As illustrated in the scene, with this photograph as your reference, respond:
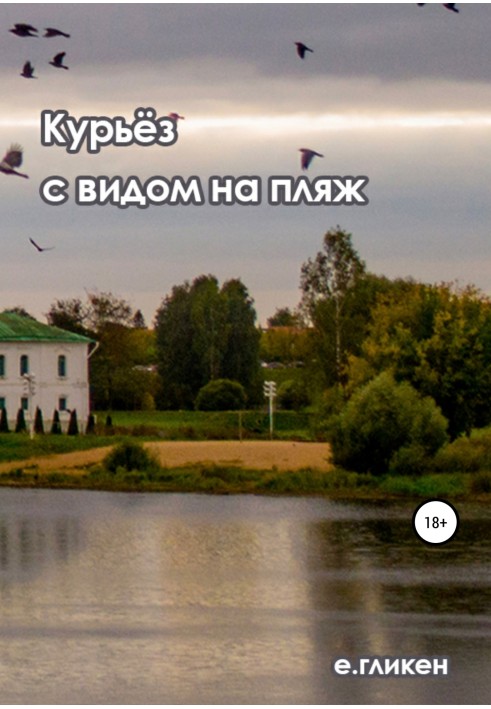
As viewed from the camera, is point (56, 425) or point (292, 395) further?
point (292, 395)

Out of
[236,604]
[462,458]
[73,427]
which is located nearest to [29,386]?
[73,427]

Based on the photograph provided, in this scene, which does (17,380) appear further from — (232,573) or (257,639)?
(257,639)

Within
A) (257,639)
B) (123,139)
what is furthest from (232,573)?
(123,139)

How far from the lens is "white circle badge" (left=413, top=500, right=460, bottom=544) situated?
420 inches

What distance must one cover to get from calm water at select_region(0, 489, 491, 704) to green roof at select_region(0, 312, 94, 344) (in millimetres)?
14163

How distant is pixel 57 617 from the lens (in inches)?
578

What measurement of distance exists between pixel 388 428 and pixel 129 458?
6238 millimetres

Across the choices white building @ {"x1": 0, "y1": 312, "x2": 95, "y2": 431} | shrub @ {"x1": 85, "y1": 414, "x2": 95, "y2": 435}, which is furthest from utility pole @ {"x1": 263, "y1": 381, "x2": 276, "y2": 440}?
white building @ {"x1": 0, "y1": 312, "x2": 95, "y2": 431}

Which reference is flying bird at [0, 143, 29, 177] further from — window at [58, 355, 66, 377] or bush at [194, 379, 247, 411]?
window at [58, 355, 66, 377]

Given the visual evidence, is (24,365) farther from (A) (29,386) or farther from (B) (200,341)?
(B) (200,341)

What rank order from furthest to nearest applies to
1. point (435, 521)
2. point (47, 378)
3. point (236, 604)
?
point (47, 378) → point (236, 604) → point (435, 521)

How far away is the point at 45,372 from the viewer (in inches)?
1548

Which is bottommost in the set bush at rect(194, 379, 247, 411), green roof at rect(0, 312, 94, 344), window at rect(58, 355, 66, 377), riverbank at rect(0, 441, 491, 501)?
riverbank at rect(0, 441, 491, 501)

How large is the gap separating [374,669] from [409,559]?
854 centimetres
